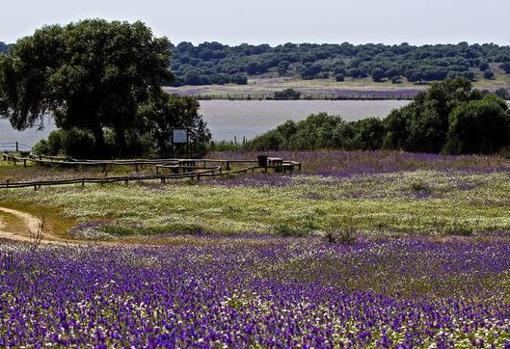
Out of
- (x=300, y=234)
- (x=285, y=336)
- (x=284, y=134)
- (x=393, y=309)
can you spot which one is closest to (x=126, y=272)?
(x=393, y=309)

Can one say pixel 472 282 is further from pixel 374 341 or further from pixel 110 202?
pixel 110 202

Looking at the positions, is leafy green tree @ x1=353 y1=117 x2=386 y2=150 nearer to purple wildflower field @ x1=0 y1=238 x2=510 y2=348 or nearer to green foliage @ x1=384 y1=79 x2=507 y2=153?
green foliage @ x1=384 y1=79 x2=507 y2=153

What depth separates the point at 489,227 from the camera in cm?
3303

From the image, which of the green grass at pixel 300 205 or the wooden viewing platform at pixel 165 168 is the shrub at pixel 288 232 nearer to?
the green grass at pixel 300 205

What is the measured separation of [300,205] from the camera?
4094 centimetres

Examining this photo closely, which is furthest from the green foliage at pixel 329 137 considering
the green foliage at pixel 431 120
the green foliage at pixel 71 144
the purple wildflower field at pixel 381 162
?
the green foliage at pixel 71 144

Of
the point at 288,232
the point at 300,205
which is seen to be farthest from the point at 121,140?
the point at 288,232

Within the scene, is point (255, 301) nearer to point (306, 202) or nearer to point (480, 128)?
point (306, 202)

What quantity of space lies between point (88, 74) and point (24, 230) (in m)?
32.1

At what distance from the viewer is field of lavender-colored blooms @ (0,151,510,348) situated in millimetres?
9172

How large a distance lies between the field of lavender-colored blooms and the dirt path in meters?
0.69

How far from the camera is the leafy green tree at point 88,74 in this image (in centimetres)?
6575

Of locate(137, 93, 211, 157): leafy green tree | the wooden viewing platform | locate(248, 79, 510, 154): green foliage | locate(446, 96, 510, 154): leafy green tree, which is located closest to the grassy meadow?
the wooden viewing platform

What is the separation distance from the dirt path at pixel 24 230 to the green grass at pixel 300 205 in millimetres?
1740
